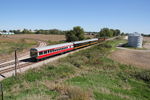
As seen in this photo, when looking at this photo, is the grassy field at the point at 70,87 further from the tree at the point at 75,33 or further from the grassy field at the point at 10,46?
the tree at the point at 75,33

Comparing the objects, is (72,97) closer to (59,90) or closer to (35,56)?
(59,90)

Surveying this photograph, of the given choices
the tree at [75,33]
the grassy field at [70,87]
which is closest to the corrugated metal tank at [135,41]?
the tree at [75,33]

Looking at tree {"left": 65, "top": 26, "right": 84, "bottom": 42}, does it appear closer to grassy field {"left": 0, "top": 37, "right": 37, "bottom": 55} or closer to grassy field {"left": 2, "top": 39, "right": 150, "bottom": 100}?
grassy field {"left": 0, "top": 37, "right": 37, "bottom": 55}

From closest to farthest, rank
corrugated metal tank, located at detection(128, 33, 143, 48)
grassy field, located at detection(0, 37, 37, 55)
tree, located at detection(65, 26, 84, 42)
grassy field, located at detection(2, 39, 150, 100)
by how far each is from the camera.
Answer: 1. grassy field, located at detection(2, 39, 150, 100)
2. grassy field, located at detection(0, 37, 37, 55)
3. corrugated metal tank, located at detection(128, 33, 143, 48)
4. tree, located at detection(65, 26, 84, 42)

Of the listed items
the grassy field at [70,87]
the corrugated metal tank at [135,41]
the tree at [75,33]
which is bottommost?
the grassy field at [70,87]

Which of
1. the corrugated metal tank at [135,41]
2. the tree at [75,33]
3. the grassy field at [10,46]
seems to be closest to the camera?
the grassy field at [10,46]

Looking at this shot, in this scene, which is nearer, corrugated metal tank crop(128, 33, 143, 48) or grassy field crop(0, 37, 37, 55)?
grassy field crop(0, 37, 37, 55)

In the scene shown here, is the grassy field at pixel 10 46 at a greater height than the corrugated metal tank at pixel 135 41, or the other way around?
the corrugated metal tank at pixel 135 41

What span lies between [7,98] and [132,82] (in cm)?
1481

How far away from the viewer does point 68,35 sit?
71.6 meters

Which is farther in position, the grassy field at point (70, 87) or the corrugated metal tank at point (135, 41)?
the corrugated metal tank at point (135, 41)

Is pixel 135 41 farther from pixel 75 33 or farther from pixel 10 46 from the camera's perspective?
pixel 10 46

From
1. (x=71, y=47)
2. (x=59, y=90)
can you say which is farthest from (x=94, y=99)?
(x=71, y=47)

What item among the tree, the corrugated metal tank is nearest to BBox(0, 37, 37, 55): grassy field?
the tree
